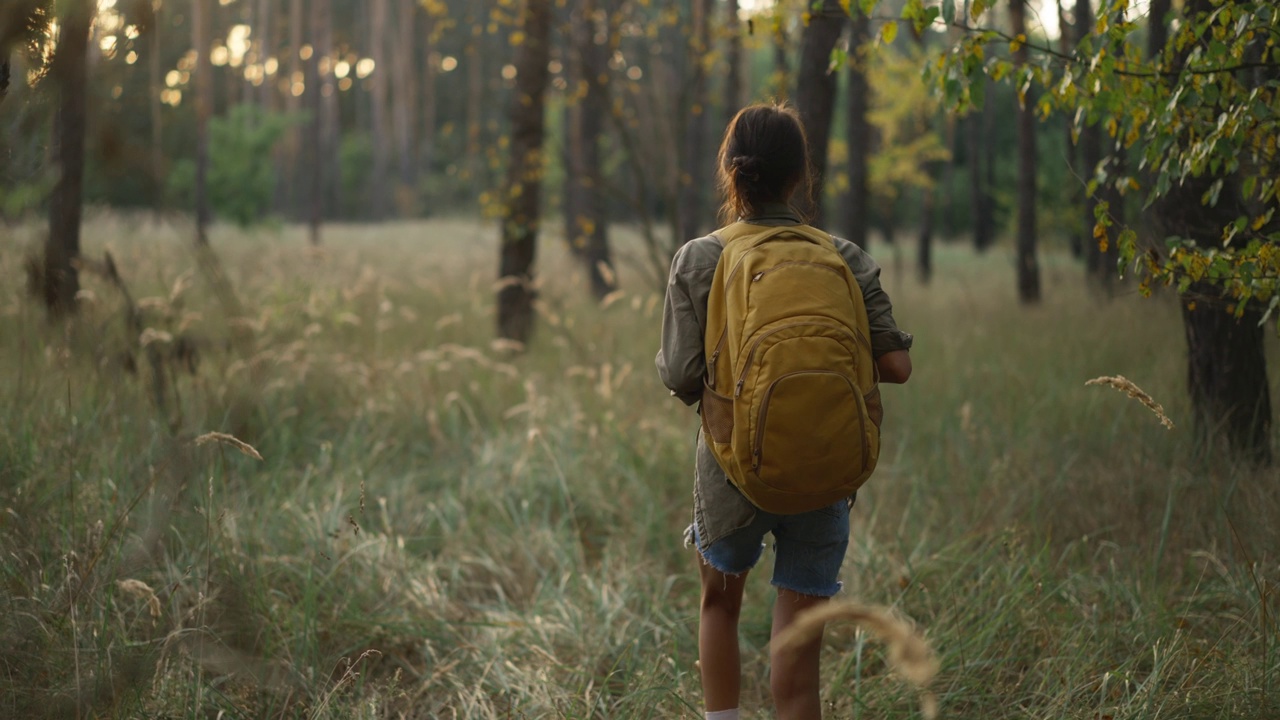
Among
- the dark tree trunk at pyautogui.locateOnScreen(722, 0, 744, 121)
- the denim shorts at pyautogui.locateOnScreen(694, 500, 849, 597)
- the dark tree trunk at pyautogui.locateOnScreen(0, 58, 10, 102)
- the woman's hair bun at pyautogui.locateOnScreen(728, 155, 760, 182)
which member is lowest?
the denim shorts at pyautogui.locateOnScreen(694, 500, 849, 597)

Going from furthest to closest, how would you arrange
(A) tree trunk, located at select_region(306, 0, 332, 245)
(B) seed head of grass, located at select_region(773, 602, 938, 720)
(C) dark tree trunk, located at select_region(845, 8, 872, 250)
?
(A) tree trunk, located at select_region(306, 0, 332, 245) < (C) dark tree trunk, located at select_region(845, 8, 872, 250) < (B) seed head of grass, located at select_region(773, 602, 938, 720)

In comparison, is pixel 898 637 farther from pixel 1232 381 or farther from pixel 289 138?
pixel 289 138

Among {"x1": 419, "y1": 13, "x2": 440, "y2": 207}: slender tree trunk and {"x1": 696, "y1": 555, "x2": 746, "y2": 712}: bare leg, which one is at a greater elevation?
{"x1": 419, "y1": 13, "x2": 440, "y2": 207}: slender tree trunk

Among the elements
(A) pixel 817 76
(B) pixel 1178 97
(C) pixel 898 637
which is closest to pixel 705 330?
(C) pixel 898 637

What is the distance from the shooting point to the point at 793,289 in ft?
7.19

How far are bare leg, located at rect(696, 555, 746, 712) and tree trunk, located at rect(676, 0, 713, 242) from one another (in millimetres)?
4803

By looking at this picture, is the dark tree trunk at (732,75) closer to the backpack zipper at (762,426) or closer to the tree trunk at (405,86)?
the backpack zipper at (762,426)

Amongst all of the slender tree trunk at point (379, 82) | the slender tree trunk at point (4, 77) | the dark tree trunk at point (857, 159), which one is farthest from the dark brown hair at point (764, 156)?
the slender tree trunk at point (379, 82)

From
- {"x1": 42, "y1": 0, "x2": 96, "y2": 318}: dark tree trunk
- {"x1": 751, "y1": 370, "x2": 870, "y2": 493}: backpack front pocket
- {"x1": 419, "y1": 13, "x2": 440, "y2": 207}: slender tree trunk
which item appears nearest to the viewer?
{"x1": 751, "y1": 370, "x2": 870, "y2": 493}: backpack front pocket

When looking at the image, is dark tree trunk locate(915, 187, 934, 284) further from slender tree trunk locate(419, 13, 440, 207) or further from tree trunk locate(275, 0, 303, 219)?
slender tree trunk locate(419, 13, 440, 207)

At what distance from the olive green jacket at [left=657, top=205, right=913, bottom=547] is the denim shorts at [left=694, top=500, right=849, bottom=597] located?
0.20 feet

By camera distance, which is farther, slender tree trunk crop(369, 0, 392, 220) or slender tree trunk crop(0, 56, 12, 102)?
slender tree trunk crop(369, 0, 392, 220)

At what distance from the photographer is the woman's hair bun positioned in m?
2.42

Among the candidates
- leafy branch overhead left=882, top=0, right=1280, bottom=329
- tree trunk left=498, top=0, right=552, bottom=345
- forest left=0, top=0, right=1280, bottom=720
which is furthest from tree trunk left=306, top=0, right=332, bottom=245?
leafy branch overhead left=882, top=0, right=1280, bottom=329
